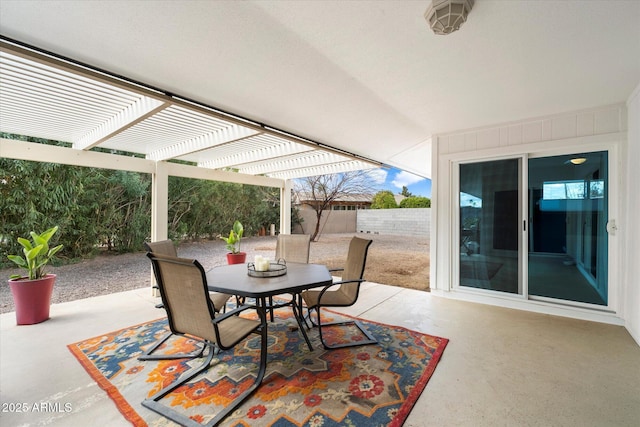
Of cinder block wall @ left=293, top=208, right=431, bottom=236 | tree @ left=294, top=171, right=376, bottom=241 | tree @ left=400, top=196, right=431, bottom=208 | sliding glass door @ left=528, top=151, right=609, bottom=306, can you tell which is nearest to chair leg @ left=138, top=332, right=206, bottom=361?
sliding glass door @ left=528, top=151, right=609, bottom=306

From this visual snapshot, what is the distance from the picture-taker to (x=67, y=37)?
1848 millimetres

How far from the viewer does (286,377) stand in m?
2.20

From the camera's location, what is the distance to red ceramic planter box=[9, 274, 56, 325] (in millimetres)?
3207

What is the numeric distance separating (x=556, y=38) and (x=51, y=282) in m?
5.59

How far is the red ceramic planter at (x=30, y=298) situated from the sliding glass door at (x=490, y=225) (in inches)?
223

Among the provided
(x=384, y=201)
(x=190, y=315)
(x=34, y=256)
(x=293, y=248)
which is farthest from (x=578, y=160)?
(x=384, y=201)

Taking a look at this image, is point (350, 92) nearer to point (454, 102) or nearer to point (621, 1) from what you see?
point (454, 102)

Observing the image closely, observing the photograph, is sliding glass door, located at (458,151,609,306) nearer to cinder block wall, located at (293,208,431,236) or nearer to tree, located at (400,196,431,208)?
cinder block wall, located at (293,208,431,236)

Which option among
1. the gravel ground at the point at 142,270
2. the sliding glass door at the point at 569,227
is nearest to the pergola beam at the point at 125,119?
the gravel ground at the point at 142,270

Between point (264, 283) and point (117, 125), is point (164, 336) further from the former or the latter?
point (117, 125)

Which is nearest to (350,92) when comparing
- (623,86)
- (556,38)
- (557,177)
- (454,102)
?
(454,102)

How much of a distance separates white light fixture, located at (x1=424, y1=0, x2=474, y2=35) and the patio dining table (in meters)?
2.08

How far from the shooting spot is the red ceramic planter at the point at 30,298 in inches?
126

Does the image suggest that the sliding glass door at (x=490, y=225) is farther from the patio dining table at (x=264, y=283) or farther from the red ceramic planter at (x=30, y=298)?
the red ceramic planter at (x=30, y=298)
